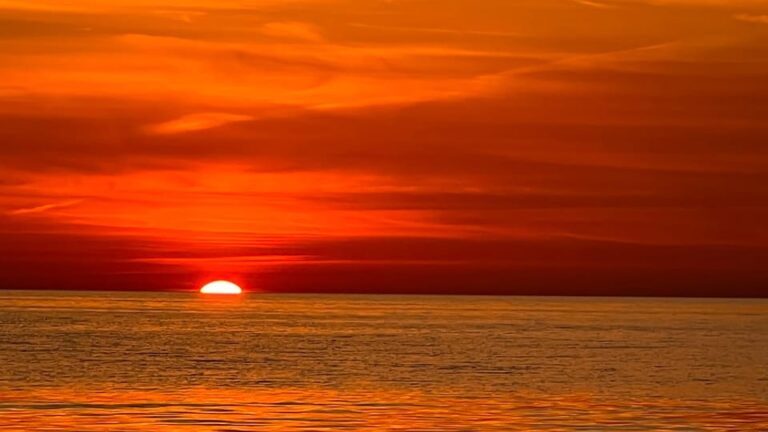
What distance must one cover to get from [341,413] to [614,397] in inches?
559

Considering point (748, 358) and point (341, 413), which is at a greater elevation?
point (748, 358)

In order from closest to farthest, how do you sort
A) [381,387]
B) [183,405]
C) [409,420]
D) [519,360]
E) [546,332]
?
[409,420] → [183,405] → [381,387] → [519,360] → [546,332]

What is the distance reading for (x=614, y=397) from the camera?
59.9 metres

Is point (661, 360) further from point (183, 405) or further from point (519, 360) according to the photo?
point (183, 405)

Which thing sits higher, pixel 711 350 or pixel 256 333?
pixel 256 333

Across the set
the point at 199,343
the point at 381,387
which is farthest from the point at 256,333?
the point at 381,387

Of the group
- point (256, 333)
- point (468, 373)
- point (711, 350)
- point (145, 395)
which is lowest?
point (145, 395)

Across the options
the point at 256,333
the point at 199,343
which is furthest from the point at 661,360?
the point at 256,333

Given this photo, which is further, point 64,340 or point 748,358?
point 64,340

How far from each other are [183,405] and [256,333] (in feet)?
281

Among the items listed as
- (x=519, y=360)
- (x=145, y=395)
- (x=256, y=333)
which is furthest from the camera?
(x=256, y=333)

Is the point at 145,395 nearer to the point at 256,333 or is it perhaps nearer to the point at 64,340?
the point at 64,340

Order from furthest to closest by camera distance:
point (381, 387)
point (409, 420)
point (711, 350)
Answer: point (711, 350)
point (381, 387)
point (409, 420)

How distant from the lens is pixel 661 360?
89.9 m
